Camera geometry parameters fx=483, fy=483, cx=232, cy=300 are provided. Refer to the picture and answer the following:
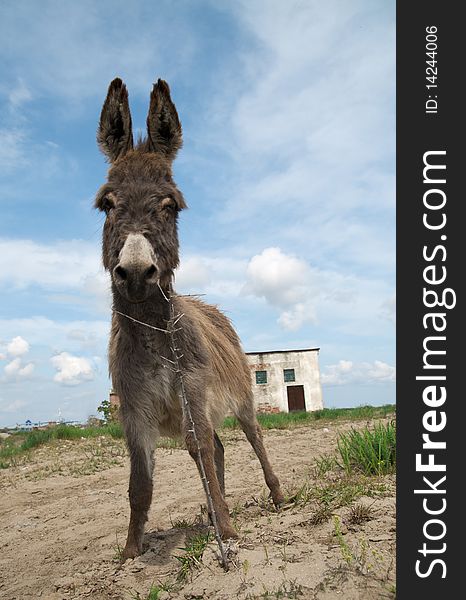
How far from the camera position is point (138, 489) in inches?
144

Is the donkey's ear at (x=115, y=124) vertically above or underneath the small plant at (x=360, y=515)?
above

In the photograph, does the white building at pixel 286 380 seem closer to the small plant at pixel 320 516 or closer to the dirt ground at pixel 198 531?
the dirt ground at pixel 198 531

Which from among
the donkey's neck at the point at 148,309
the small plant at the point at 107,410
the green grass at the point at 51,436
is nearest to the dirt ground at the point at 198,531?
the donkey's neck at the point at 148,309

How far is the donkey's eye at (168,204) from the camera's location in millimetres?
3400

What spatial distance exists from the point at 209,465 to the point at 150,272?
1406 mm

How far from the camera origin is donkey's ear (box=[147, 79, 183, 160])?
370 cm

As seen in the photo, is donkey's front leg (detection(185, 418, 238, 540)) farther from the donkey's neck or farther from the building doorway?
the building doorway

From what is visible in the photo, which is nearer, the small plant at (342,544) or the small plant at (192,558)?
the small plant at (342,544)

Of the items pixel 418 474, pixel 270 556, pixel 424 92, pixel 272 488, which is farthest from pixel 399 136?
pixel 272 488

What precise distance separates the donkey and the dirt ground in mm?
369

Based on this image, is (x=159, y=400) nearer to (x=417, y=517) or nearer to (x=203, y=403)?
(x=203, y=403)

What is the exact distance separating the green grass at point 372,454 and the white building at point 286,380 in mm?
28484

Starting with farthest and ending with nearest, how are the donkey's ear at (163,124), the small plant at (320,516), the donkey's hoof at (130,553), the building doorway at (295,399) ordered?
the building doorway at (295,399) → the donkey's ear at (163,124) → the donkey's hoof at (130,553) → the small plant at (320,516)

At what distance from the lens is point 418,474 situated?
7.92 ft
